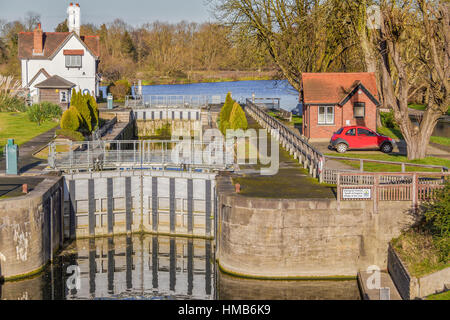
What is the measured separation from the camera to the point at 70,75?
7525cm

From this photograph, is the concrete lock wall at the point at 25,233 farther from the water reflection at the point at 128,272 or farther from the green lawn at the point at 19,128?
the green lawn at the point at 19,128

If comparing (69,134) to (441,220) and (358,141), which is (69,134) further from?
(441,220)

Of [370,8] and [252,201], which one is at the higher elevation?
[370,8]

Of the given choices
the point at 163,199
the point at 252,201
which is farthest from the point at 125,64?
the point at 252,201

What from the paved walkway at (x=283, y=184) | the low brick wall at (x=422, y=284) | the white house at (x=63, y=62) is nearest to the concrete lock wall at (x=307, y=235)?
the paved walkway at (x=283, y=184)

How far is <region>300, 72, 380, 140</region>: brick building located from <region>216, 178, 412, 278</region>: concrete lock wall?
60.0 ft

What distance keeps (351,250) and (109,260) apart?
10.4 m

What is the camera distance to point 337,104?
44.8 meters

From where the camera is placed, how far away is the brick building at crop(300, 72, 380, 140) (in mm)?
44875

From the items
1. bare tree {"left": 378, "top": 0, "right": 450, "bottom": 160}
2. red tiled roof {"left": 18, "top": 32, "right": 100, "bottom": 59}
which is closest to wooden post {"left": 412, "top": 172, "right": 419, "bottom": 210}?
bare tree {"left": 378, "top": 0, "right": 450, "bottom": 160}

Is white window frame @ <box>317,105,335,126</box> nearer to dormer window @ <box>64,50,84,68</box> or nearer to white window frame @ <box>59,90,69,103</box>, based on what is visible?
white window frame @ <box>59,90,69,103</box>

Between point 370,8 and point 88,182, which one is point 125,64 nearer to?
point 370,8

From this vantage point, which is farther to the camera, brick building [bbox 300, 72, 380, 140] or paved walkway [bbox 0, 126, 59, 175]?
brick building [bbox 300, 72, 380, 140]

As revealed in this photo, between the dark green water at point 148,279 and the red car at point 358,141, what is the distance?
11.2m
